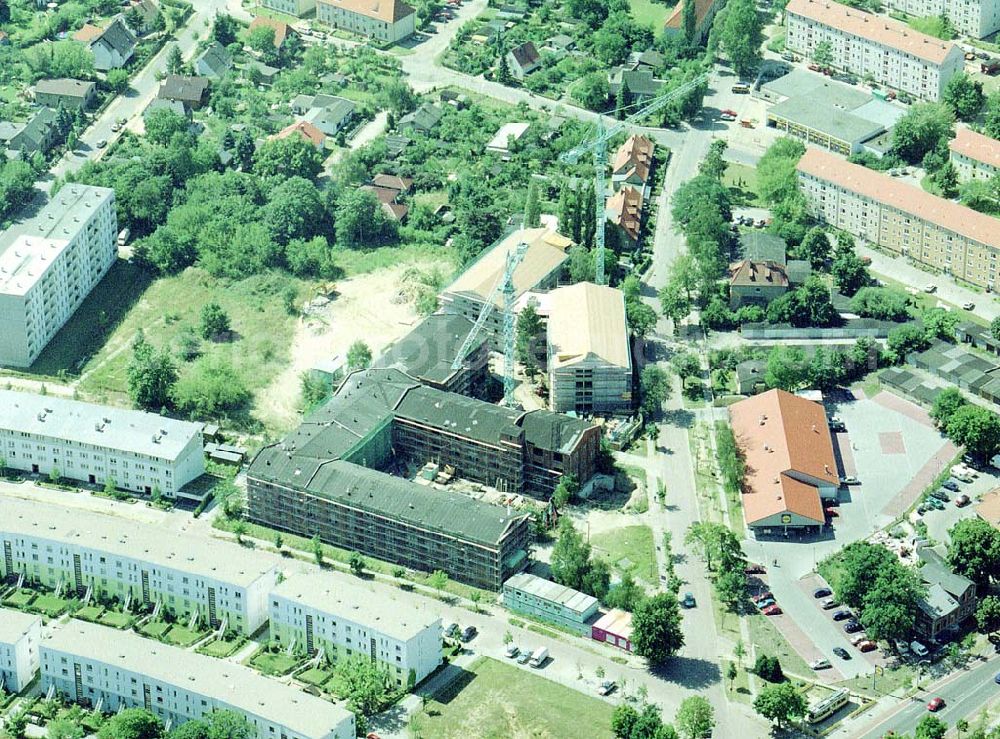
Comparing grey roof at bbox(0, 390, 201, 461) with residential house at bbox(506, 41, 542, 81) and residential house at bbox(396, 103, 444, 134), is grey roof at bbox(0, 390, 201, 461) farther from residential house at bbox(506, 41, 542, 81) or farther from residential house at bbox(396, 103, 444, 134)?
residential house at bbox(506, 41, 542, 81)

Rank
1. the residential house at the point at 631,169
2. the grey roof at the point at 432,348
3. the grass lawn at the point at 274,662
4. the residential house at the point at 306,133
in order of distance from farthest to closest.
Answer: the residential house at the point at 306,133, the residential house at the point at 631,169, the grey roof at the point at 432,348, the grass lawn at the point at 274,662

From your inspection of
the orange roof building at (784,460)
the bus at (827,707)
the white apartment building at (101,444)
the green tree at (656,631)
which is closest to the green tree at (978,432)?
the orange roof building at (784,460)

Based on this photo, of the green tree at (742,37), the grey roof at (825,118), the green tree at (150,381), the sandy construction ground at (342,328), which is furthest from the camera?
the green tree at (742,37)

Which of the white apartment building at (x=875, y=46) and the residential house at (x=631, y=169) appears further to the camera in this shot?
the white apartment building at (x=875, y=46)

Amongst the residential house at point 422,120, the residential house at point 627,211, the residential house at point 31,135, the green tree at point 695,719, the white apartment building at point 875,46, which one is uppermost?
the white apartment building at point 875,46

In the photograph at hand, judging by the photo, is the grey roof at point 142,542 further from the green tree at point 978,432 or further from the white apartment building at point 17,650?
the green tree at point 978,432

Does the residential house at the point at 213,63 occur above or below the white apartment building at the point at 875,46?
below

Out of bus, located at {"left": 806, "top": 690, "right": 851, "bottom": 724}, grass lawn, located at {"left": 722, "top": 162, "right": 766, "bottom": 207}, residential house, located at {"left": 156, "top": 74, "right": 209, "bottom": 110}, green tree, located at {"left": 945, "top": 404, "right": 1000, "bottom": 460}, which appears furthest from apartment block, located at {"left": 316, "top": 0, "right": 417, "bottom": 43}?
bus, located at {"left": 806, "top": 690, "right": 851, "bottom": 724}

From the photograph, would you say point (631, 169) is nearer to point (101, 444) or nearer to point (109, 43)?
point (109, 43)
